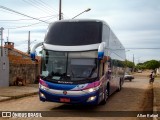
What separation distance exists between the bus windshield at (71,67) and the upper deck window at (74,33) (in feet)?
1.60

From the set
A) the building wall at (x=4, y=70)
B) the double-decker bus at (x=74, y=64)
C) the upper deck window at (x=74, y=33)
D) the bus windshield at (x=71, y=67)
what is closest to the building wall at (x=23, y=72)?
the building wall at (x=4, y=70)

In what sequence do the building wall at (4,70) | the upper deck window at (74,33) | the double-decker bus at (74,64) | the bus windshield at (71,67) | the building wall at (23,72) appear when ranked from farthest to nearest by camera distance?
the building wall at (23,72)
the building wall at (4,70)
the upper deck window at (74,33)
the bus windshield at (71,67)
the double-decker bus at (74,64)

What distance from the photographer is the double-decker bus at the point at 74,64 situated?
11.7m

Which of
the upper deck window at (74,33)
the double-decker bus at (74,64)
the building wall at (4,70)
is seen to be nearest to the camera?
the double-decker bus at (74,64)

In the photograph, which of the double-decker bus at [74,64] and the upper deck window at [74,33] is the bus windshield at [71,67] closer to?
the double-decker bus at [74,64]

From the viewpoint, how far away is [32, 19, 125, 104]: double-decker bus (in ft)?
38.4

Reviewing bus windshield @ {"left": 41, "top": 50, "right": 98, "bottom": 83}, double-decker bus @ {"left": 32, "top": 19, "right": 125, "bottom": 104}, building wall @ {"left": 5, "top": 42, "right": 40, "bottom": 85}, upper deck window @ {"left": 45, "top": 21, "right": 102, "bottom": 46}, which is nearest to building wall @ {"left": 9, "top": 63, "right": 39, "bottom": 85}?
building wall @ {"left": 5, "top": 42, "right": 40, "bottom": 85}

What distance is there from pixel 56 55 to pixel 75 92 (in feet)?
5.43

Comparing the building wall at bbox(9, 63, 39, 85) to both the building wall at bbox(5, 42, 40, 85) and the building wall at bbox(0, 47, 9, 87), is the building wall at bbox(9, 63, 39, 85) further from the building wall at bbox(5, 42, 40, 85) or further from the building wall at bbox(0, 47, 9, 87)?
the building wall at bbox(0, 47, 9, 87)

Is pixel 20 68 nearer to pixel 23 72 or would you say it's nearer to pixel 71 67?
pixel 23 72

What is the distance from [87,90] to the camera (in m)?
11.7

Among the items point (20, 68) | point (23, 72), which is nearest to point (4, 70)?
point (20, 68)

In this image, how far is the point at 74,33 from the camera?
40.9 ft

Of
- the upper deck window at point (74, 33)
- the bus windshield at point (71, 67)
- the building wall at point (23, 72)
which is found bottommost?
the building wall at point (23, 72)
